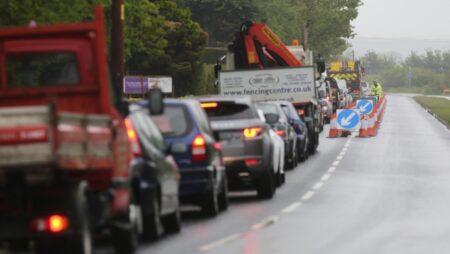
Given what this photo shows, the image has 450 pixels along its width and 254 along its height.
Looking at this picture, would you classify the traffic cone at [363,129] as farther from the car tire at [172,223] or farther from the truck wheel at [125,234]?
the truck wheel at [125,234]

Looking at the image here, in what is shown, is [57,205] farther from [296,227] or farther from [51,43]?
[296,227]

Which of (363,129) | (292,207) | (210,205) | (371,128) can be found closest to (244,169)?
(292,207)

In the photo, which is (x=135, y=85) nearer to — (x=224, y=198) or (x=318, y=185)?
(x=318, y=185)

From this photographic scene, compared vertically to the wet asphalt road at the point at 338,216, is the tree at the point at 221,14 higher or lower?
higher

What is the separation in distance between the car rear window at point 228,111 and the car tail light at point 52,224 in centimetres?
1034

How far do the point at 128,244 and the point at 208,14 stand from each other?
88.3 meters

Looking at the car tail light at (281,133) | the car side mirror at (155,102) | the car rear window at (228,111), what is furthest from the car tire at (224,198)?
the car tail light at (281,133)

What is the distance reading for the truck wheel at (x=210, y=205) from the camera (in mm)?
19181

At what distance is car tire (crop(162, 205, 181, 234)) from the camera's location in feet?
56.0

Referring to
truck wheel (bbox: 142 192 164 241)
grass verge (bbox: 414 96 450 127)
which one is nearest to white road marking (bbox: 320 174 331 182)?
truck wheel (bbox: 142 192 164 241)

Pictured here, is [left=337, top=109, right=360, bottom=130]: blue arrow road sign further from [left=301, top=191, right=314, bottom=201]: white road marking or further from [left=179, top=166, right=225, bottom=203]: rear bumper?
[left=179, top=166, right=225, bottom=203]: rear bumper

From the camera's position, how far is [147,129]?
1602 cm

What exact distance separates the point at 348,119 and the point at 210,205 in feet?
110

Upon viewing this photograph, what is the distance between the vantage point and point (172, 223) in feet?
56.2
